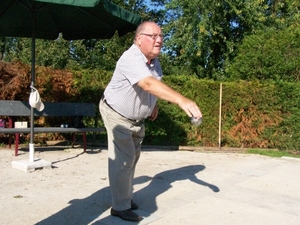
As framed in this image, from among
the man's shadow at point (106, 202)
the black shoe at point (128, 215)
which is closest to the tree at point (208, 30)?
the man's shadow at point (106, 202)

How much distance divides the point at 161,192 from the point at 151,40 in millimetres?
2165

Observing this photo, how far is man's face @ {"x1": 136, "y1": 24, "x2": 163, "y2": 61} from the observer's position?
10.4 ft

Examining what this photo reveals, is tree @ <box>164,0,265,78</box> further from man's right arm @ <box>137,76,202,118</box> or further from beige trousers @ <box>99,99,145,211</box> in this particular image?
man's right arm @ <box>137,76,202,118</box>

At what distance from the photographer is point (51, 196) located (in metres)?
4.11

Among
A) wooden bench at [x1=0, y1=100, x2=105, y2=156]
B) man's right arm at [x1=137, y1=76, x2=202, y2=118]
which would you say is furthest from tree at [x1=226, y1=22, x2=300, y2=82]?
man's right arm at [x1=137, y1=76, x2=202, y2=118]

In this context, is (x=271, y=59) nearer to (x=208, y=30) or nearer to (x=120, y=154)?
(x=208, y=30)

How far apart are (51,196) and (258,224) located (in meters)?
2.31

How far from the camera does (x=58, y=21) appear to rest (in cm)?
714

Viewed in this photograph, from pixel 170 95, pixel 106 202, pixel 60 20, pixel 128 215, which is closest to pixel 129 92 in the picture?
pixel 170 95

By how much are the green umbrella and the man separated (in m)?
2.44

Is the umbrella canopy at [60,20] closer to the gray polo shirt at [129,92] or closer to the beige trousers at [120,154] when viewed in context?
the gray polo shirt at [129,92]

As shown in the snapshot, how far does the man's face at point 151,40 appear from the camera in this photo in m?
3.16

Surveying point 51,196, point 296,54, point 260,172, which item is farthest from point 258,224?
point 296,54

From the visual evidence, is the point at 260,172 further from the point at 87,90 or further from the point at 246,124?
the point at 87,90
